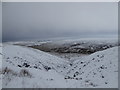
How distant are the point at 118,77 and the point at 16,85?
8.71 m

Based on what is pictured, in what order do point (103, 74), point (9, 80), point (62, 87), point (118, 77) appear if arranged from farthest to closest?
1. point (103, 74)
2. point (118, 77)
3. point (9, 80)
4. point (62, 87)

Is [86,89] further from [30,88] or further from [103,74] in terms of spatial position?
[103,74]

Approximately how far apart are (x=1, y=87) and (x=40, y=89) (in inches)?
108

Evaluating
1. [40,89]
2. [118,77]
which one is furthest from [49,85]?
[118,77]

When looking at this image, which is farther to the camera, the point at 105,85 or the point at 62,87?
the point at 105,85

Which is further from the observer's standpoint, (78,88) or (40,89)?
(78,88)

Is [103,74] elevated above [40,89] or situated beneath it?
situated beneath

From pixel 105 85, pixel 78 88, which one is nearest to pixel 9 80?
pixel 78 88

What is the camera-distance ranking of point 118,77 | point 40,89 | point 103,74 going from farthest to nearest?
point 103,74
point 118,77
point 40,89

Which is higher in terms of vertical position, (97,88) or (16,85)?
(16,85)

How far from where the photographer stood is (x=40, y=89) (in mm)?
8008

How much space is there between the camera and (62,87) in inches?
342

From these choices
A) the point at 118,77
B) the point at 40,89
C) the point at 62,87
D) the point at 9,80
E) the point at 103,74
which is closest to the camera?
the point at 40,89

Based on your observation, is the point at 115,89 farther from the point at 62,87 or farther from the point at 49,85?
the point at 49,85
